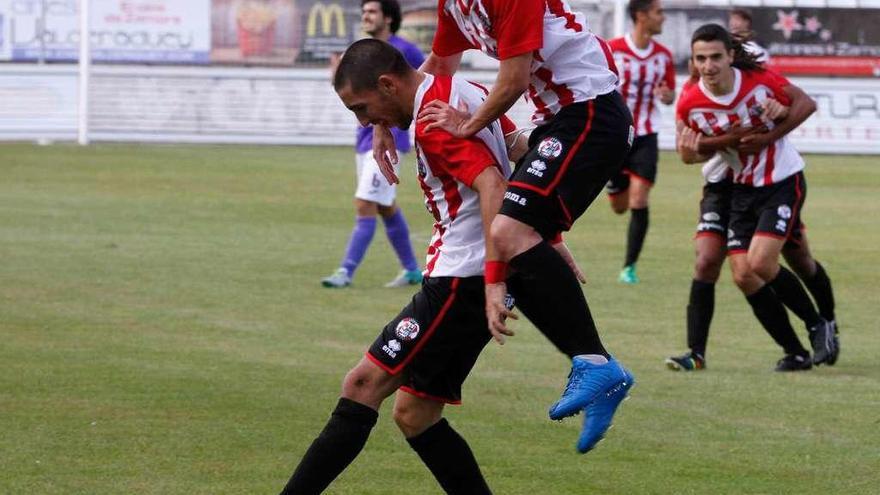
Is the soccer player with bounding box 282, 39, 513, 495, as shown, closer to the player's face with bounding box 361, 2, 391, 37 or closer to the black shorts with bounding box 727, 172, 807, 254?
the black shorts with bounding box 727, 172, 807, 254

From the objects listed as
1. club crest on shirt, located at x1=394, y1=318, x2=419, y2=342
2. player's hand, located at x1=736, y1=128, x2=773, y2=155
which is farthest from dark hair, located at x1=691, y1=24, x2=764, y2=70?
club crest on shirt, located at x1=394, y1=318, x2=419, y2=342

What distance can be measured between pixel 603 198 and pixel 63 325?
43.1 ft

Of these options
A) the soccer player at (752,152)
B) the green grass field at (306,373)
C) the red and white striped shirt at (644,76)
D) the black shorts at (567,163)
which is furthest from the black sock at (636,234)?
the black shorts at (567,163)

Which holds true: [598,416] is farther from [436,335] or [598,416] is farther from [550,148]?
[550,148]

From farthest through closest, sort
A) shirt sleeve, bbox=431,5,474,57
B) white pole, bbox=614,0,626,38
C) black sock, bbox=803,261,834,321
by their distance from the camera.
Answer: white pole, bbox=614,0,626,38 → black sock, bbox=803,261,834,321 → shirt sleeve, bbox=431,5,474,57

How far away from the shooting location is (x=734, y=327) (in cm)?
1188

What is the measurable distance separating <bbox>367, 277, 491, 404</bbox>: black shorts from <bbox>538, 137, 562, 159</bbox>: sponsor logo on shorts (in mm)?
518

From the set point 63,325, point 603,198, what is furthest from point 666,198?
point 63,325

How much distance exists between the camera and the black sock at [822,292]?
1048cm

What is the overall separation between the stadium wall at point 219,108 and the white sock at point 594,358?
81.1 feet

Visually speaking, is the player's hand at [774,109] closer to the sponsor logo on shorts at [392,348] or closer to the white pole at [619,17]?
the sponsor logo on shorts at [392,348]

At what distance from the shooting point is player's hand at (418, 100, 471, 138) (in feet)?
18.4

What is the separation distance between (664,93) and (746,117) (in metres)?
6.08

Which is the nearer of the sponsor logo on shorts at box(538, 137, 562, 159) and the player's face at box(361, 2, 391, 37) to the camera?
the sponsor logo on shorts at box(538, 137, 562, 159)
